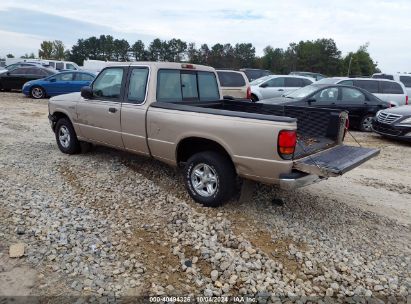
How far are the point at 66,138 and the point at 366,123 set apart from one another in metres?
8.85

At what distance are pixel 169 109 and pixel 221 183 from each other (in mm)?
1225

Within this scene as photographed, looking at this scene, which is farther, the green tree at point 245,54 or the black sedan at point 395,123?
the green tree at point 245,54

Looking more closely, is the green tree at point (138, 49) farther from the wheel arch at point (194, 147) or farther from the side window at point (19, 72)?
the wheel arch at point (194, 147)

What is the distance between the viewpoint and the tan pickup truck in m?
4.06

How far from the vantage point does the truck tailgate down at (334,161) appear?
157 inches

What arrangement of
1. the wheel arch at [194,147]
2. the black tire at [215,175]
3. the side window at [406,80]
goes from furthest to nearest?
the side window at [406,80] → the wheel arch at [194,147] → the black tire at [215,175]

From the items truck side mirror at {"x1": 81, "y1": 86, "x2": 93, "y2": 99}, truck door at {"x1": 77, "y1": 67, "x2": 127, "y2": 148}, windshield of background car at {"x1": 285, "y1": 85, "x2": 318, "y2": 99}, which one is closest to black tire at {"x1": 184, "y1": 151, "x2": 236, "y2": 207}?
truck door at {"x1": 77, "y1": 67, "x2": 127, "y2": 148}

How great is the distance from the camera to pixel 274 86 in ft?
50.9

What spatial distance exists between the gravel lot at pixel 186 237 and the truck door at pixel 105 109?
1.96 ft

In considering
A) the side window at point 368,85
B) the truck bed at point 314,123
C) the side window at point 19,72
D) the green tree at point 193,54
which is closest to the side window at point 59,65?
the side window at point 19,72

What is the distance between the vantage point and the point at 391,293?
3326 millimetres

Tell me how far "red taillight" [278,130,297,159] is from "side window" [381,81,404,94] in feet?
37.7

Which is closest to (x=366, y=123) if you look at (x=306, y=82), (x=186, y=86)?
(x=306, y=82)

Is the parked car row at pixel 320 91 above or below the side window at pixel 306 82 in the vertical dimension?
below
